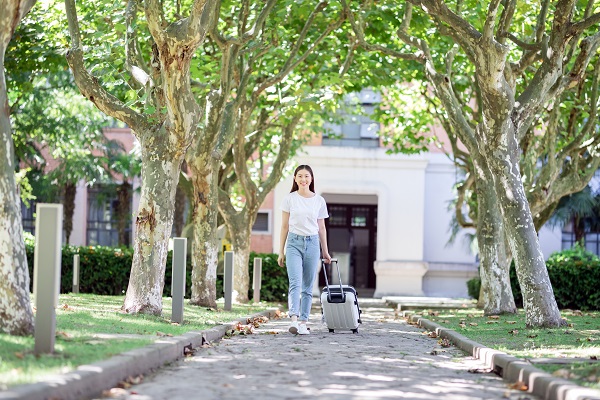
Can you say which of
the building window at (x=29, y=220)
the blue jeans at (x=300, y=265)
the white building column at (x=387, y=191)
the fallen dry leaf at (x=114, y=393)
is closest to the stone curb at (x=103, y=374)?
the fallen dry leaf at (x=114, y=393)

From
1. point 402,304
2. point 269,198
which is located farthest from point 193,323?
point 269,198

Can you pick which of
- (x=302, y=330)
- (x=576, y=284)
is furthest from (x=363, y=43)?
(x=576, y=284)

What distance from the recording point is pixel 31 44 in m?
21.8

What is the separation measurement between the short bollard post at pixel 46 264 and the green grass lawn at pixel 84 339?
0.82ft

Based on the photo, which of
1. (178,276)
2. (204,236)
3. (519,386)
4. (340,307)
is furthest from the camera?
(204,236)

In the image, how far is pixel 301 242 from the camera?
43.5 ft

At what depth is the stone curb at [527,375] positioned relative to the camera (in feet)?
23.0

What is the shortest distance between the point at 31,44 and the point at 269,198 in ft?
54.3

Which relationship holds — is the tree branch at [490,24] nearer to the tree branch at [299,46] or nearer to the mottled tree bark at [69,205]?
the tree branch at [299,46]

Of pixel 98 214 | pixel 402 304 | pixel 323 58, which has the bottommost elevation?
pixel 402 304

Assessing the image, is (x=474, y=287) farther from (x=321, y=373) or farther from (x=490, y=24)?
(x=321, y=373)

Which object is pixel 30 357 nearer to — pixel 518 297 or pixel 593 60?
pixel 593 60

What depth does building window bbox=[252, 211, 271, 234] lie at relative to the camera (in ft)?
123

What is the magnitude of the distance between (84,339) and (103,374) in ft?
6.75
